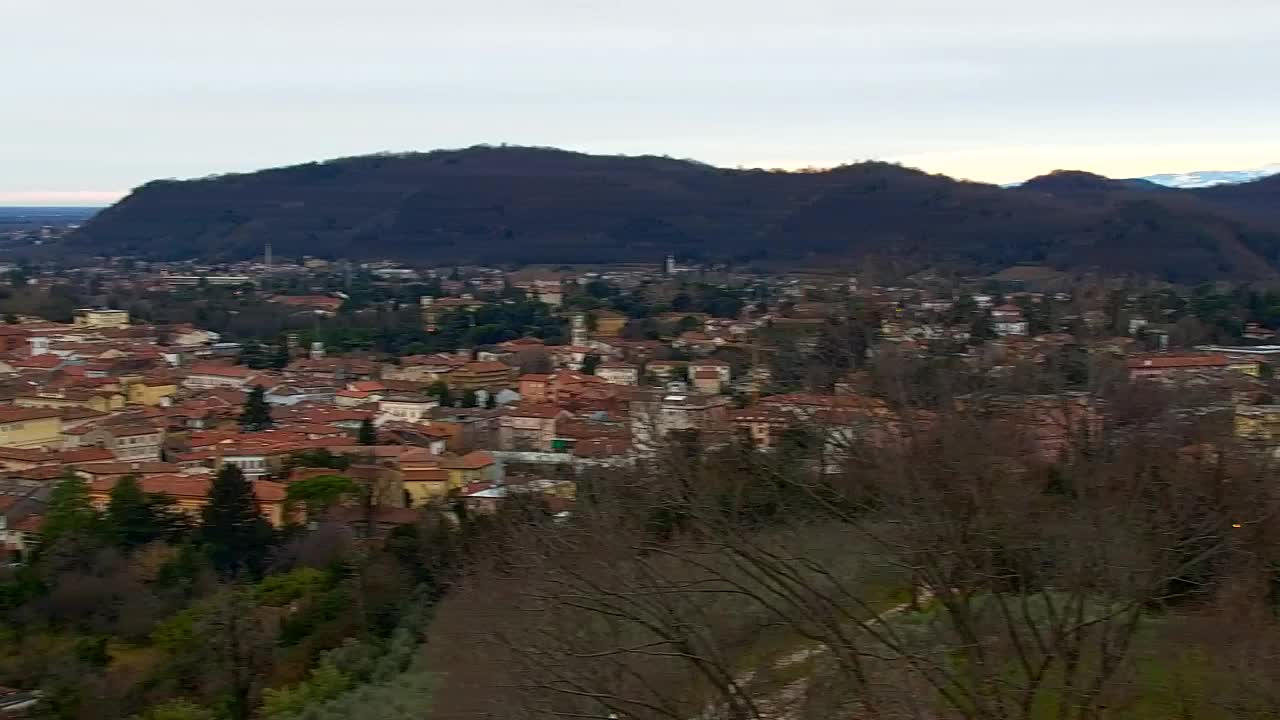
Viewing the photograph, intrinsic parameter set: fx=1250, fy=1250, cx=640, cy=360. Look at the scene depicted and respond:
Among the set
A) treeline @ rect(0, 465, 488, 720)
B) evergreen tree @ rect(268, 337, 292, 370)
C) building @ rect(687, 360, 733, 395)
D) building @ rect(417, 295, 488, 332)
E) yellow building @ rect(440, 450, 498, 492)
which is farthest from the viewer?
building @ rect(417, 295, 488, 332)

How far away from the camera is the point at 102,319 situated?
35.7 metres

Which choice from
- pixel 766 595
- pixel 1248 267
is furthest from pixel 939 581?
pixel 1248 267

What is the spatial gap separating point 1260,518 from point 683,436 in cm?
300

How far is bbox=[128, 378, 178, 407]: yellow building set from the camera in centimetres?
2370

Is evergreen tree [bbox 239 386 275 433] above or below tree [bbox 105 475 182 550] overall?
below

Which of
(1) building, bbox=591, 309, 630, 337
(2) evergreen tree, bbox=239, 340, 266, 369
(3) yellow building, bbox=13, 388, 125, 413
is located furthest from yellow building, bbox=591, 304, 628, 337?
(3) yellow building, bbox=13, 388, 125, 413

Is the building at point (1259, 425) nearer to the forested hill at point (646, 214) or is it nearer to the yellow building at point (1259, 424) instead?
the yellow building at point (1259, 424)

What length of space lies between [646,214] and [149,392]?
44184mm

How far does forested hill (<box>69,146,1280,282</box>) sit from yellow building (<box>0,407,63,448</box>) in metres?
21.2

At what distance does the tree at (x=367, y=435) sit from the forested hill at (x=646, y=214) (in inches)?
747

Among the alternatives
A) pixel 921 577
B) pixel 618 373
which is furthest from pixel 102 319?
pixel 921 577

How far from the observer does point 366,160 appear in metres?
82.9

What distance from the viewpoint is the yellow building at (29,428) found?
63.4 feet

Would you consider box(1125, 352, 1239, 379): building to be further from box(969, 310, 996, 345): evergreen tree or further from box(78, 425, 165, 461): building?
box(78, 425, 165, 461): building
